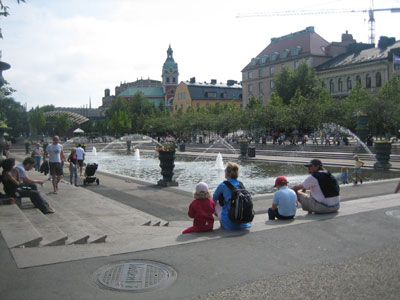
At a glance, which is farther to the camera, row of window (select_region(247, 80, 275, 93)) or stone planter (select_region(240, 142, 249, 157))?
row of window (select_region(247, 80, 275, 93))

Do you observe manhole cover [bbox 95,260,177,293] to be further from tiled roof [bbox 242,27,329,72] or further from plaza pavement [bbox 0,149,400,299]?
tiled roof [bbox 242,27,329,72]

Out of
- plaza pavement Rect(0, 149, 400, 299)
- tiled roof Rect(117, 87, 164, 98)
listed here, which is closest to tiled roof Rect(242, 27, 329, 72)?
tiled roof Rect(117, 87, 164, 98)

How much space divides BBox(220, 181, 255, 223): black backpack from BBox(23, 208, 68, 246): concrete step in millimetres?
2799

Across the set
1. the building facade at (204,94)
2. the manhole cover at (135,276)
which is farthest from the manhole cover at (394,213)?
the building facade at (204,94)

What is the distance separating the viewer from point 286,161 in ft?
88.5

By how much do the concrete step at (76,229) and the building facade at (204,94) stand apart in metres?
102

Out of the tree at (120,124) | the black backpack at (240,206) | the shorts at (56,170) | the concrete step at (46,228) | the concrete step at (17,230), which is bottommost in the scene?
the concrete step at (46,228)

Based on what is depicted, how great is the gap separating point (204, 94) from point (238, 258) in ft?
358

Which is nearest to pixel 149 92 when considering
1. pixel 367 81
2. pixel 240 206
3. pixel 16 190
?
pixel 367 81

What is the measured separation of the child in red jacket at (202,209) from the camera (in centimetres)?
695

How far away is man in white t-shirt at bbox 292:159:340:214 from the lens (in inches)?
324

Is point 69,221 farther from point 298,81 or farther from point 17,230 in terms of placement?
point 298,81

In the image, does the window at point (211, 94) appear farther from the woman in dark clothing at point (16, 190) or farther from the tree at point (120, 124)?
the woman in dark clothing at point (16, 190)

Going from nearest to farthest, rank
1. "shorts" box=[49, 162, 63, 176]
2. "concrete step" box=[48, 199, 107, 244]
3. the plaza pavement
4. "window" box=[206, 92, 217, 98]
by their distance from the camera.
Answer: the plaza pavement
"concrete step" box=[48, 199, 107, 244]
"shorts" box=[49, 162, 63, 176]
"window" box=[206, 92, 217, 98]
